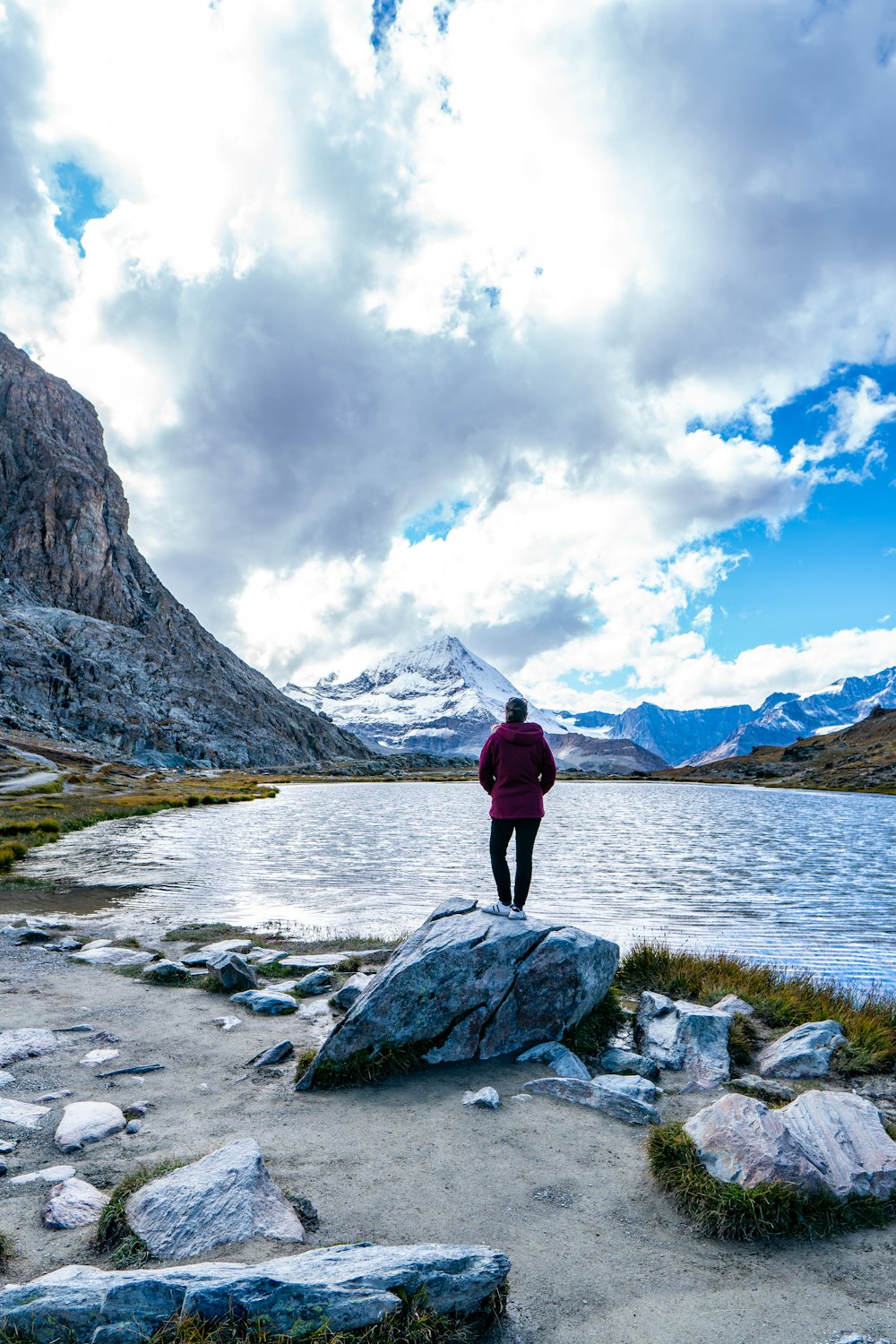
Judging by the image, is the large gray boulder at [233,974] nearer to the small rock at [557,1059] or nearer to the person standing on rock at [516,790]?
the person standing on rock at [516,790]

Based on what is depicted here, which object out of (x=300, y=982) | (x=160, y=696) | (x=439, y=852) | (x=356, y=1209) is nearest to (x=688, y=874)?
(x=439, y=852)

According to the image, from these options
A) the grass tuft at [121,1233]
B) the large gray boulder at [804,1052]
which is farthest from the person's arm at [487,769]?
the grass tuft at [121,1233]

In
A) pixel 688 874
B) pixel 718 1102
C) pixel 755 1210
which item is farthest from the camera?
pixel 688 874

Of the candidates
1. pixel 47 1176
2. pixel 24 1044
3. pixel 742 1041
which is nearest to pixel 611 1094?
pixel 742 1041

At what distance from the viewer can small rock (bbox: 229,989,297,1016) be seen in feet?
37.4

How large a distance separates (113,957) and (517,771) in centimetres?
952

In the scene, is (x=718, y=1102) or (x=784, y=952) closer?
(x=718, y=1102)

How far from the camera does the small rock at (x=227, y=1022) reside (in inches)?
417

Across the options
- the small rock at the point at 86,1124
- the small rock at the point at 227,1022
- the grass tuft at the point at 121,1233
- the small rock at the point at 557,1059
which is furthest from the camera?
the small rock at the point at 227,1022

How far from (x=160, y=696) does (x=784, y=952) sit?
195m

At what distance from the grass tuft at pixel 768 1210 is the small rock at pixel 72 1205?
15.9 ft

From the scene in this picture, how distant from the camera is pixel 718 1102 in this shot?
6.68 metres

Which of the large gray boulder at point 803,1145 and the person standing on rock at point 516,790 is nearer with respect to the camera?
the large gray boulder at point 803,1145

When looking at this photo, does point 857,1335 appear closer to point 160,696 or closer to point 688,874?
point 688,874
